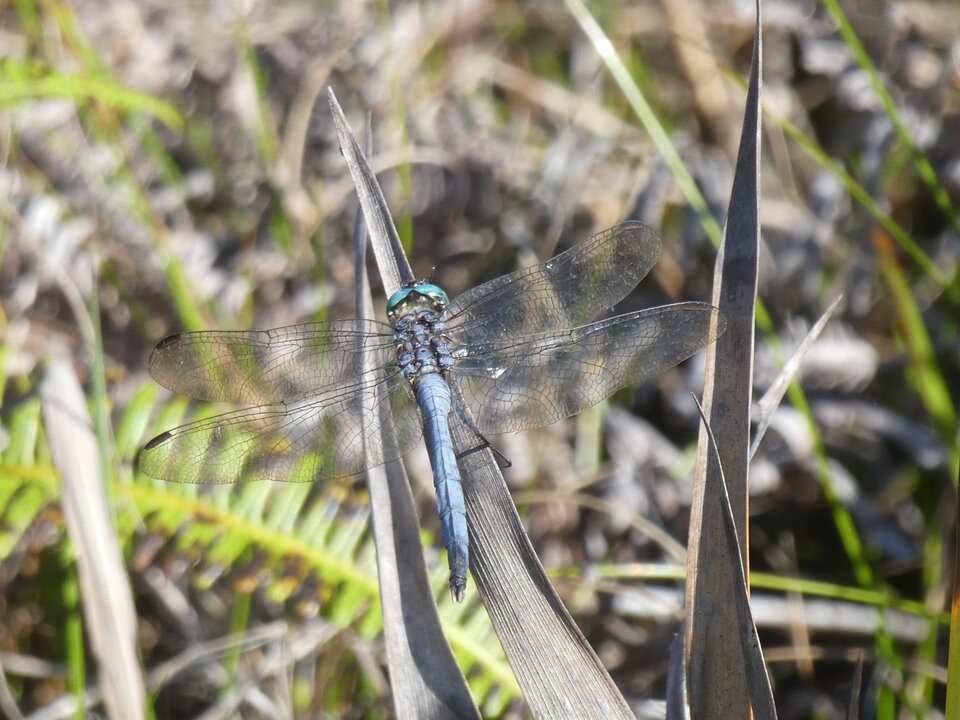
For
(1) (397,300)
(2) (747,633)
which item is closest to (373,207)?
(1) (397,300)

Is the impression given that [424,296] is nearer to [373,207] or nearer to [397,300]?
[397,300]

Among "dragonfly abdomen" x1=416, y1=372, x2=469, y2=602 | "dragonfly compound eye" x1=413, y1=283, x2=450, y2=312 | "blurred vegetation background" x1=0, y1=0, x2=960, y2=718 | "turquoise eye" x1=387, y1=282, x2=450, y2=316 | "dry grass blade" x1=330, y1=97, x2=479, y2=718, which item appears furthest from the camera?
"blurred vegetation background" x1=0, y1=0, x2=960, y2=718

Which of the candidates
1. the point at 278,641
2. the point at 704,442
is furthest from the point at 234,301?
the point at 704,442

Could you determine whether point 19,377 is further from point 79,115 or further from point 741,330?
point 741,330

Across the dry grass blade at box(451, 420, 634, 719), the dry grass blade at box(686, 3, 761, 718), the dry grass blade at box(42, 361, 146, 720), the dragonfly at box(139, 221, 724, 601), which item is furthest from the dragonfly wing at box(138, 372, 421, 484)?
the dry grass blade at box(686, 3, 761, 718)

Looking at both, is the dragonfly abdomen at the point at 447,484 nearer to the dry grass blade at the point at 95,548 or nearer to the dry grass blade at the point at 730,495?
the dry grass blade at the point at 730,495

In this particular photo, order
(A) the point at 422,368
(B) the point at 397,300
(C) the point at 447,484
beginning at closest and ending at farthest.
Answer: (C) the point at 447,484 → (B) the point at 397,300 → (A) the point at 422,368

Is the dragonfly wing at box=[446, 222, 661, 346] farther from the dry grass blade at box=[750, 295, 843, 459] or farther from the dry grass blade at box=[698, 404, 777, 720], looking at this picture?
the dry grass blade at box=[698, 404, 777, 720]

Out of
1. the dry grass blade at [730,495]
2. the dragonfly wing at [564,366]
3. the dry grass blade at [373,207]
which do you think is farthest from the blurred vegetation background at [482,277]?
the dry grass blade at [373,207]
